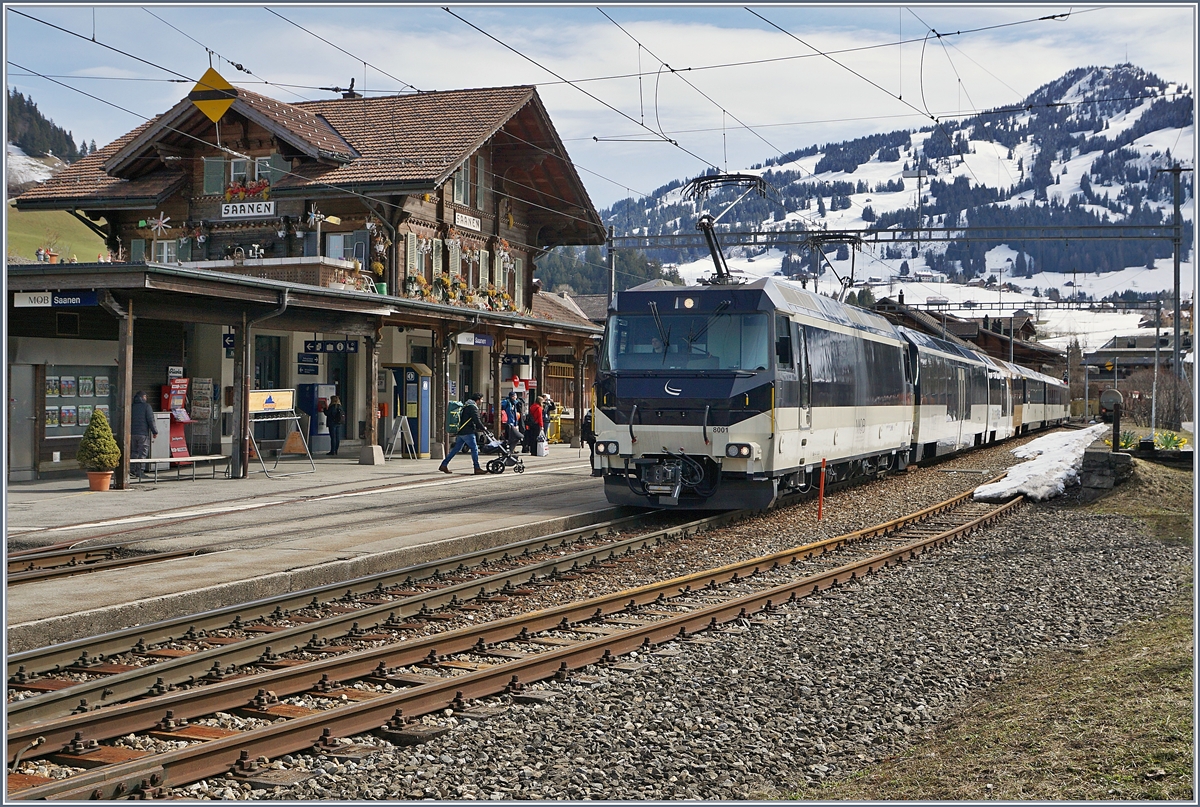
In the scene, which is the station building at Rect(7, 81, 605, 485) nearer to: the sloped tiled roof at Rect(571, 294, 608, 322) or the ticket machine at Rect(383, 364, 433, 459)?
the ticket machine at Rect(383, 364, 433, 459)

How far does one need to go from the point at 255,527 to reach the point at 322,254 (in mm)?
16821

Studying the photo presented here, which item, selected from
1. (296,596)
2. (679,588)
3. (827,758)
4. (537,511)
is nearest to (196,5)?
(296,596)

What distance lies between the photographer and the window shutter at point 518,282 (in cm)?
3638

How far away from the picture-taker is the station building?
70.4ft

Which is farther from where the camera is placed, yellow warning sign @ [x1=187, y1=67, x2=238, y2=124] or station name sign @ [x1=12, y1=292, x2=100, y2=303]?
yellow warning sign @ [x1=187, y1=67, x2=238, y2=124]

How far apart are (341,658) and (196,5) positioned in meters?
4.19

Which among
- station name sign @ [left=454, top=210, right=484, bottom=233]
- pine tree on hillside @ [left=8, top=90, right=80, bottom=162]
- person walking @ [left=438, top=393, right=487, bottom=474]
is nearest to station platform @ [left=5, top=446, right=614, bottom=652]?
person walking @ [left=438, top=393, right=487, bottom=474]

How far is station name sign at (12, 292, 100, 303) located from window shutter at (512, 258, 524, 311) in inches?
730

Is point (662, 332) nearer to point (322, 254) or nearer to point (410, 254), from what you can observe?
point (410, 254)

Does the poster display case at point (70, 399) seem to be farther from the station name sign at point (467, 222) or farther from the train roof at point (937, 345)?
the train roof at point (937, 345)

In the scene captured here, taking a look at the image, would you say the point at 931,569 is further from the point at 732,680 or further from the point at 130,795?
the point at 130,795

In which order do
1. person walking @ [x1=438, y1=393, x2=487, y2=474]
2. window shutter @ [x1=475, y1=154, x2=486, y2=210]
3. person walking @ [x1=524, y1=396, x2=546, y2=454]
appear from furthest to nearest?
window shutter @ [x1=475, y1=154, x2=486, y2=210]
person walking @ [x1=524, y1=396, x2=546, y2=454]
person walking @ [x1=438, y1=393, x2=487, y2=474]

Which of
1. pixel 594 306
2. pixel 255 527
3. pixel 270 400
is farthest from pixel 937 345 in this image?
pixel 594 306

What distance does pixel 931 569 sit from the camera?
12.3 m
